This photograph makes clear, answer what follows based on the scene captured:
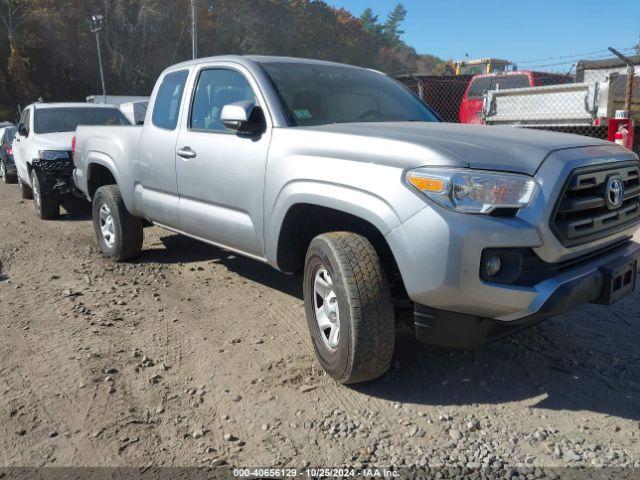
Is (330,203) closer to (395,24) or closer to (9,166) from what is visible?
(9,166)

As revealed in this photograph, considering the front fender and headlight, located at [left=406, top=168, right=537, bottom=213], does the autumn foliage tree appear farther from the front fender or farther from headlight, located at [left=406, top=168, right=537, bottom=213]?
headlight, located at [left=406, top=168, right=537, bottom=213]

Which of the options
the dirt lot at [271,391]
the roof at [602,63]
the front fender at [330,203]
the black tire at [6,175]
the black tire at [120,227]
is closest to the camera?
the dirt lot at [271,391]

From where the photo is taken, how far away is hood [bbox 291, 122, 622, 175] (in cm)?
271

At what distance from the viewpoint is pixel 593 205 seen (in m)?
2.95

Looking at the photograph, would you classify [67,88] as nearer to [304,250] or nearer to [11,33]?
[11,33]

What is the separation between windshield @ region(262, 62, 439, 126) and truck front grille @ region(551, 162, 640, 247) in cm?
153

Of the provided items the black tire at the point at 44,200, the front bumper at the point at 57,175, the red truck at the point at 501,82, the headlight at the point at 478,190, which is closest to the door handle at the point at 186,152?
the headlight at the point at 478,190

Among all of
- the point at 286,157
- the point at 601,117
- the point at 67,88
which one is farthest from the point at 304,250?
the point at 67,88

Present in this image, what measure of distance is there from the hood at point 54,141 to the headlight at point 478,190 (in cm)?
700

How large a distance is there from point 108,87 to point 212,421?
143 ft

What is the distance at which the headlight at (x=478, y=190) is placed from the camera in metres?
2.63

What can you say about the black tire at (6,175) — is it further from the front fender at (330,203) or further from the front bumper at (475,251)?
the front bumper at (475,251)

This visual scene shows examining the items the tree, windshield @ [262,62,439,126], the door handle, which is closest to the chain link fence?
windshield @ [262,62,439,126]

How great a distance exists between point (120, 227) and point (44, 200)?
3.36 metres
